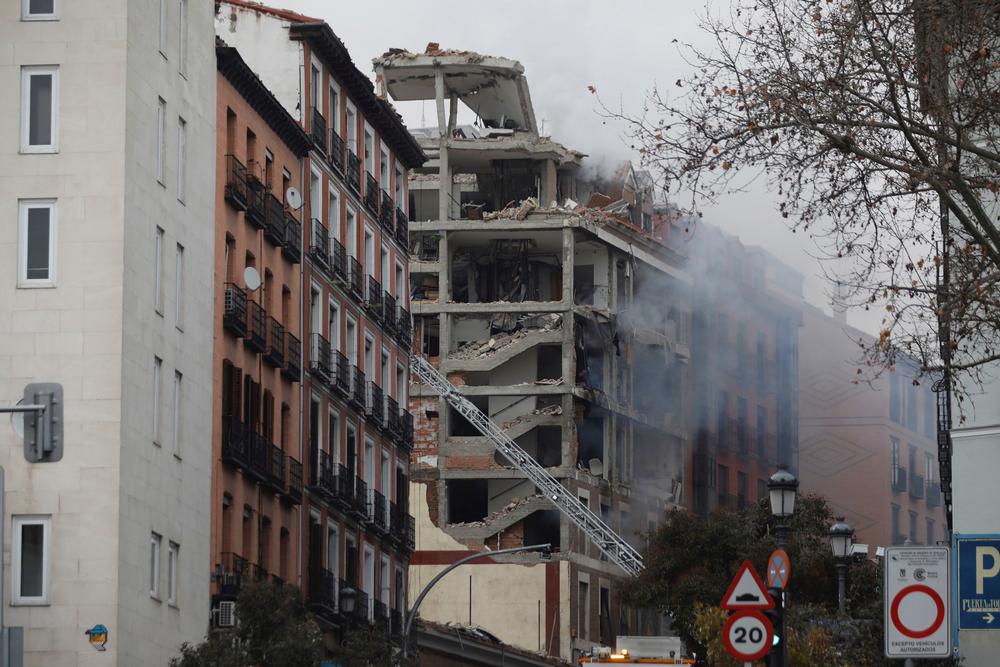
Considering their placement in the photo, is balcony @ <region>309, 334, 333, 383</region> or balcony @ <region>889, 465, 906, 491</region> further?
balcony @ <region>889, 465, 906, 491</region>

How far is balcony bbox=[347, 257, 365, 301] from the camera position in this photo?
71625 millimetres

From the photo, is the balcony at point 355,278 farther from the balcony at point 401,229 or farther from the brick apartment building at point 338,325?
the balcony at point 401,229

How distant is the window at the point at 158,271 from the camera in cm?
5094

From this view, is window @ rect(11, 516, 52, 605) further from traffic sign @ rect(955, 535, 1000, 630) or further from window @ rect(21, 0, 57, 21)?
traffic sign @ rect(955, 535, 1000, 630)

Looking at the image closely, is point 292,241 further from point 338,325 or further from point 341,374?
point 338,325

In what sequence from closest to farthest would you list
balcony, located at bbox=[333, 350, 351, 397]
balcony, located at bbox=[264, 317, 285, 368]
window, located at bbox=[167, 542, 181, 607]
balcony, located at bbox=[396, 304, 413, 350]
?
window, located at bbox=[167, 542, 181, 607]
balcony, located at bbox=[264, 317, 285, 368]
balcony, located at bbox=[333, 350, 351, 397]
balcony, located at bbox=[396, 304, 413, 350]

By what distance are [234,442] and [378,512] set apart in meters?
17.5

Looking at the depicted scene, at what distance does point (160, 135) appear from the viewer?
2045 inches

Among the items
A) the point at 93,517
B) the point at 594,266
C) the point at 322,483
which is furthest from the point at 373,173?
the point at 594,266

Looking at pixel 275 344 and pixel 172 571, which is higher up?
pixel 275 344

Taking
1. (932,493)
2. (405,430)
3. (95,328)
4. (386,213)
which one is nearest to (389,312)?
(386,213)

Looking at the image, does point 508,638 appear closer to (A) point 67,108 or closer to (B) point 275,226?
(B) point 275,226

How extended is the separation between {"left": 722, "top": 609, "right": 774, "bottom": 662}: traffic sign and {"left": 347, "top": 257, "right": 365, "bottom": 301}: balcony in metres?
45.6

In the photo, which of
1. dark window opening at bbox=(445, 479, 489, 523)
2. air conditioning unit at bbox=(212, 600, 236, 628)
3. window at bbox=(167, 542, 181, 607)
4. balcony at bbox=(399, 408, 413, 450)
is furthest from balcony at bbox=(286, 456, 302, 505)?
dark window opening at bbox=(445, 479, 489, 523)
